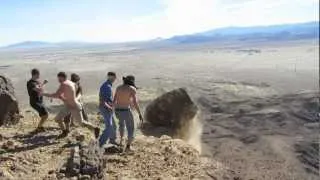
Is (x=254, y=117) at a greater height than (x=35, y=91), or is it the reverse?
(x=35, y=91)

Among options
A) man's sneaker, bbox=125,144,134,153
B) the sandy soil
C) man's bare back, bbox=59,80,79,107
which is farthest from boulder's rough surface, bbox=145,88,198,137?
man's bare back, bbox=59,80,79,107

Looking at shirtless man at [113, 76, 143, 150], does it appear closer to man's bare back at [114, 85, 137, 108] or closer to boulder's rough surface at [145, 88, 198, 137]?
man's bare back at [114, 85, 137, 108]

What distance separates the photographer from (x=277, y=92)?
35062 millimetres

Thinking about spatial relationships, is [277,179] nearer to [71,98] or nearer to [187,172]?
[187,172]

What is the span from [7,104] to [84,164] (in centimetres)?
393

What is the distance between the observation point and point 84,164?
10.4 meters

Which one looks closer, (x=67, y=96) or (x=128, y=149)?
(x=67, y=96)

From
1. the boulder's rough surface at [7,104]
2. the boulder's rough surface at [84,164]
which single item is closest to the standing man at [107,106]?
the boulder's rough surface at [84,164]

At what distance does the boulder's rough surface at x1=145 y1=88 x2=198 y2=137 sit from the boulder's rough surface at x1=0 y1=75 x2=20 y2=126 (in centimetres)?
547

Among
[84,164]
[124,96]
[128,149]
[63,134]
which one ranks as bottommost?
[128,149]

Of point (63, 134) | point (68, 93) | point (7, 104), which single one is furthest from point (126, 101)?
point (7, 104)

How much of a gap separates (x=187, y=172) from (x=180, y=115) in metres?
6.62

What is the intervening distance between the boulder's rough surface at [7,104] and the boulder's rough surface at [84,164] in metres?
3.32

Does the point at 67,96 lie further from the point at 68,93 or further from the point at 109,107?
the point at 109,107
